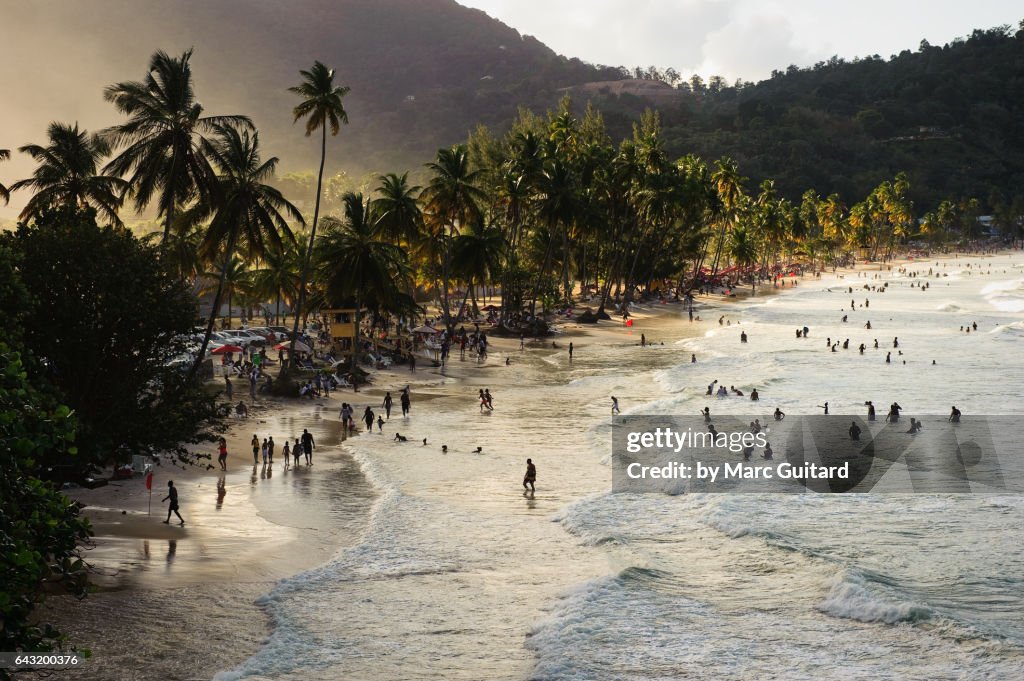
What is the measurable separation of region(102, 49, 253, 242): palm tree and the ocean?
11.3 metres

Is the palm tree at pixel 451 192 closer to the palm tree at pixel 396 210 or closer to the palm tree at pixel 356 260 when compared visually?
the palm tree at pixel 396 210

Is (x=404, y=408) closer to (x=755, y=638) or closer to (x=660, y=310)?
(x=755, y=638)

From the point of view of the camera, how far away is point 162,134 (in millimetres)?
30172

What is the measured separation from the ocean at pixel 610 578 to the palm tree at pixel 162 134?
11.3 metres

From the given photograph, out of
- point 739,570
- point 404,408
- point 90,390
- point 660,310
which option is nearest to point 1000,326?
point 660,310

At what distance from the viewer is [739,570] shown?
20.1 m

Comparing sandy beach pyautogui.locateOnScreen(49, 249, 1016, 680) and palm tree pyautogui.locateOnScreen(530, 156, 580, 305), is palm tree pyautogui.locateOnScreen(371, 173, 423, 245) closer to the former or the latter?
palm tree pyautogui.locateOnScreen(530, 156, 580, 305)

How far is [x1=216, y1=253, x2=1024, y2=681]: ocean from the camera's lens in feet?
50.9

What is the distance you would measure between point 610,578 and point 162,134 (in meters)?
21.6

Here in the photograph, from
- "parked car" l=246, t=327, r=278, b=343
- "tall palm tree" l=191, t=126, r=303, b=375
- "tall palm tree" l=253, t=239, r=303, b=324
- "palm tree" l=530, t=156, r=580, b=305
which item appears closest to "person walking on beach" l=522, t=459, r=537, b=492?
"tall palm tree" l=191, t=126, r=303, b=375

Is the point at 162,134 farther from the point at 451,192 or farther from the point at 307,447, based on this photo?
the point at 451,192

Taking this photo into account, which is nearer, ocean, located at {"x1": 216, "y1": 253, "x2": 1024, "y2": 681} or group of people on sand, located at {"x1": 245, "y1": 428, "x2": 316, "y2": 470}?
ocean, located at {"x1": 216, "y1": 253, "x2": 1024, "y2": 681}

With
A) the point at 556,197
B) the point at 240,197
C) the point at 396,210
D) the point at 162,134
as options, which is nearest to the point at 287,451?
the point at 240,197

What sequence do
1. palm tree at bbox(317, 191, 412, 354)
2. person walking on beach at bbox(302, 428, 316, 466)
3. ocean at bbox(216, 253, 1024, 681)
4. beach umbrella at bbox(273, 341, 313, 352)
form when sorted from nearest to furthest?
ocean at bbox(216, 253, 1024, 681) → person walking on beach at bbox(302, 428, 316, 466) → palm tree at bbox(317, 191, 412, 354) → beach umbrella at bbox(273, 341, 313, 352)
